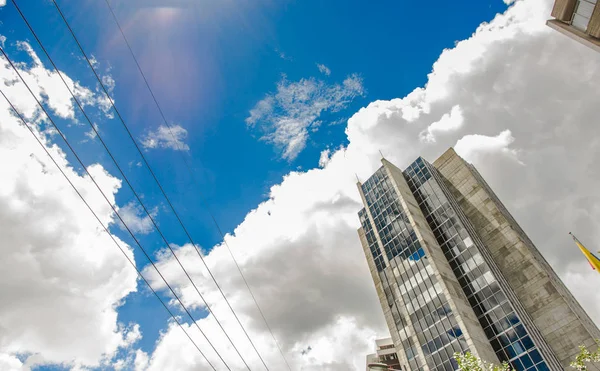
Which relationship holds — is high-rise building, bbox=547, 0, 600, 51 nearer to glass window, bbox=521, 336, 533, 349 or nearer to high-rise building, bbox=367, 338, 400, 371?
glass window, bbox=521, 336, 533, 349

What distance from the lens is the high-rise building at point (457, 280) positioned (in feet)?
158

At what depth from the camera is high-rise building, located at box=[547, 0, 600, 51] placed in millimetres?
20453

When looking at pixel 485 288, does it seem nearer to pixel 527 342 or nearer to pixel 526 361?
pixel 527 342

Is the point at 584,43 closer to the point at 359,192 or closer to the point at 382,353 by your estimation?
Answer: the point at 359,192

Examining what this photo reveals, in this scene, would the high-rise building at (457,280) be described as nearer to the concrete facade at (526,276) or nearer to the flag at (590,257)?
the concrete facade at (526,276)

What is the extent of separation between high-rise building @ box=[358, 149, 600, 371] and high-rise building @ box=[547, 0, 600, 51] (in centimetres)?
4100

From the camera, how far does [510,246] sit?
5981cm

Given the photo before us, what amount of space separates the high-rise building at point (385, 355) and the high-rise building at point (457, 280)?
3018cm

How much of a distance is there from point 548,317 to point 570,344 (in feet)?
14.6

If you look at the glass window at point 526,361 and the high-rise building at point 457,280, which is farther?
the high-rise building at point 457,280

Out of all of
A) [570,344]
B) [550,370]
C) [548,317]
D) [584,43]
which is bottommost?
[550,370]

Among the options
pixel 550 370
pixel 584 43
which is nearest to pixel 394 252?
pixel 550 370

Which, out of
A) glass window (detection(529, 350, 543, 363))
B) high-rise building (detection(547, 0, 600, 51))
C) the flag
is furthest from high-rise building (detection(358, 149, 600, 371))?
high-rise building (detection(547, 0, 600, 51))

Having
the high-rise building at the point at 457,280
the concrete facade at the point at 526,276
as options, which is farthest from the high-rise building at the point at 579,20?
the concrete facade at the point at 526,276
